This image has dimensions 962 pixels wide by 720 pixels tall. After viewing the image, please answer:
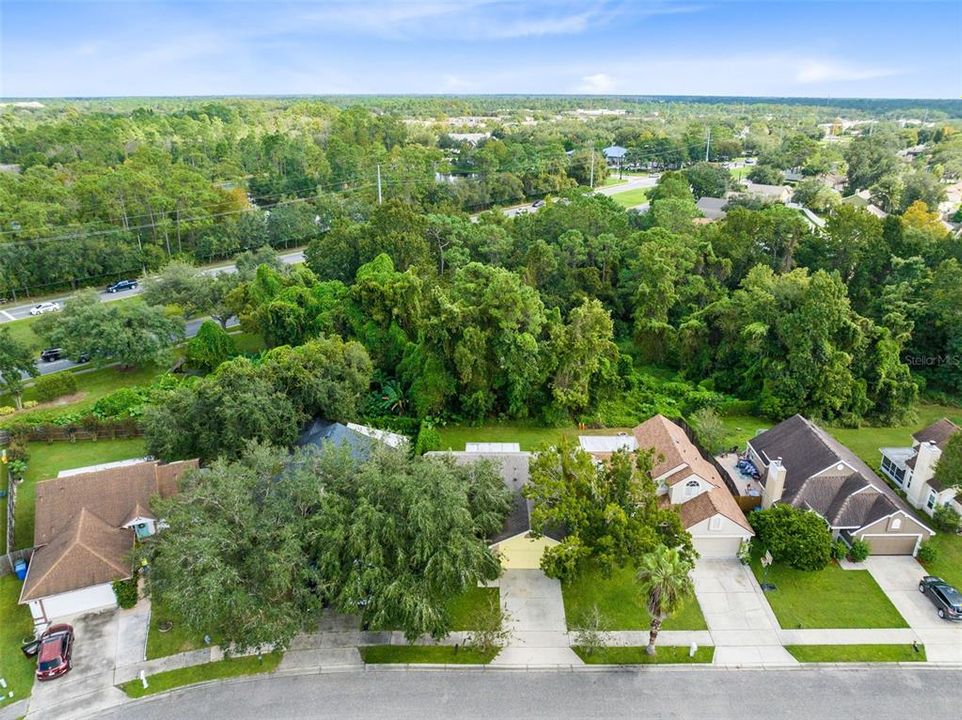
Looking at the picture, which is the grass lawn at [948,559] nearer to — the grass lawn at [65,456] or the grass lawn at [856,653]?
the grass lawn at [856,653]

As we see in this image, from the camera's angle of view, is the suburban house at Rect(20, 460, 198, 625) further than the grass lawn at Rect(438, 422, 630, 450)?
No

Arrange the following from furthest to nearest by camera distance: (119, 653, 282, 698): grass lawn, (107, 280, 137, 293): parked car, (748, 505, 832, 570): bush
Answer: (107, 280, 137, 293): parked car → (748, 505, 832, 570): bush → (119, 653, 282, 698): grass lawn

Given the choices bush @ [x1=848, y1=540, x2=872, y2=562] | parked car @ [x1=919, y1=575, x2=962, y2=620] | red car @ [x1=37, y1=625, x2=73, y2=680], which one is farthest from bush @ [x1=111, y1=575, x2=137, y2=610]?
parked car @ [x1=919, y1=575, x2=962, y2=620]

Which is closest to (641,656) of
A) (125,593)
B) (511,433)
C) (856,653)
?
(856,653)

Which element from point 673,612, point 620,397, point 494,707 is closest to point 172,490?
point 494,707

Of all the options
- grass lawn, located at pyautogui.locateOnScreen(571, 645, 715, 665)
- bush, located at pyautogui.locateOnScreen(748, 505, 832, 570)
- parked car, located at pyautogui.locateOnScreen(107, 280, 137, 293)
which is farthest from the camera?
parked car, located at pyautogui.locateOnScreen(107, 280, 137, 293)

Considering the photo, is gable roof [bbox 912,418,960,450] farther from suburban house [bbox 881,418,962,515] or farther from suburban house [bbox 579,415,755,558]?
suburban house [bbox 579,415,755,558]

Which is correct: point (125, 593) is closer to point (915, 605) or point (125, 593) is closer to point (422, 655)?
point (422, 655)
